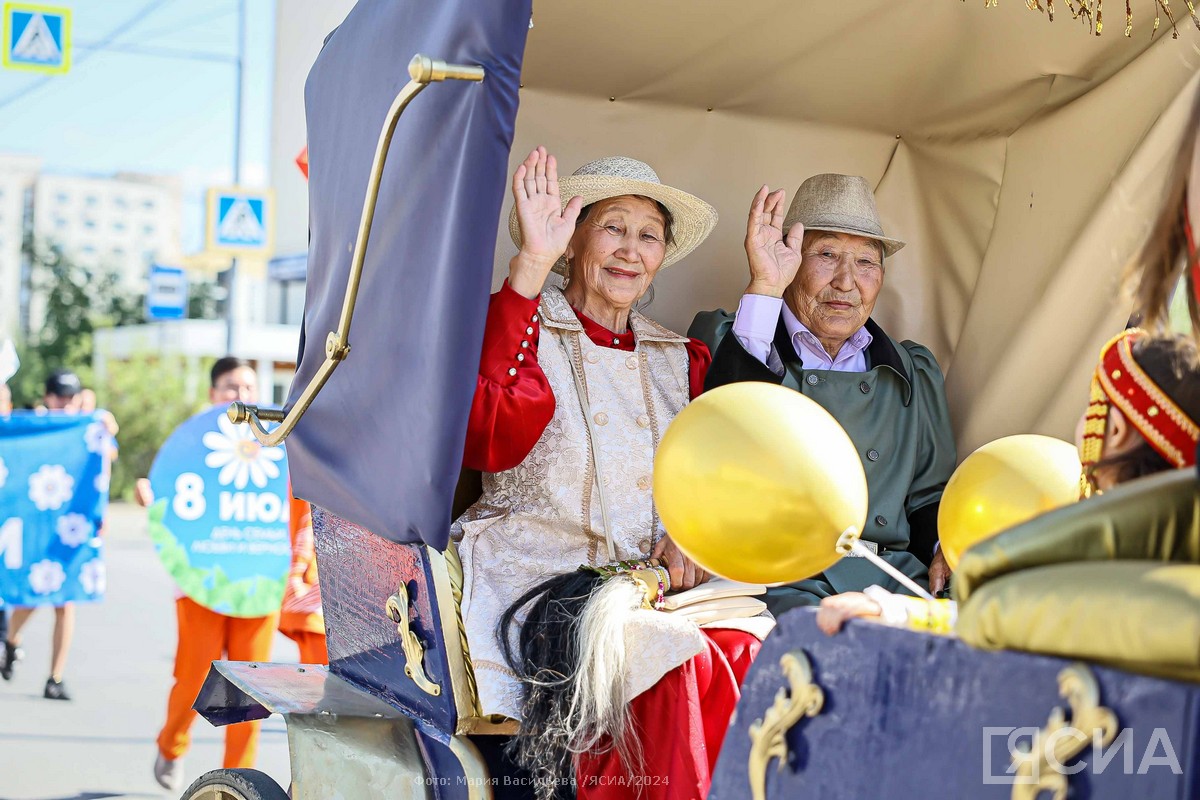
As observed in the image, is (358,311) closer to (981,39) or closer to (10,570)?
(981,39)

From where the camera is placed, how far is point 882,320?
3.62 meters

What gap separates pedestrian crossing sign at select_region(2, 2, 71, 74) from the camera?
28.0 ft

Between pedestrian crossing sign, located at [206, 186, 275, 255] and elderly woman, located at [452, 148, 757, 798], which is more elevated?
pedestrian crossing sign, located at [206, 186, 275, 255]

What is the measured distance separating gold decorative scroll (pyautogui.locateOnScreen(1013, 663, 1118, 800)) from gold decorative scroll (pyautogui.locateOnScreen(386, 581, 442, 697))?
1413 millimetres

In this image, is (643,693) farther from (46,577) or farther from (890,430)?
(46,577)

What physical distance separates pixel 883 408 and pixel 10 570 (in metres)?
4.52

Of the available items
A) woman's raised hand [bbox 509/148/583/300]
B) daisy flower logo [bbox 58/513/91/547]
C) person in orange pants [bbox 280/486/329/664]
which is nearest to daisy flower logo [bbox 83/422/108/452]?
daisy flower logo [bbox 58/513/91/547]

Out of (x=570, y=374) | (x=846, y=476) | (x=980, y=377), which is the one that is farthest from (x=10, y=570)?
(x=846, y=476)

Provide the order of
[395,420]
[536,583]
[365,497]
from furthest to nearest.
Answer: [536,583] < [365,497] < [395,420]

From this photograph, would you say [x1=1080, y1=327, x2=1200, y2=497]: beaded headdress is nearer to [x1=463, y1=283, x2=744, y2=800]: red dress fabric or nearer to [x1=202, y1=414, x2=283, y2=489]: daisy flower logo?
[x1=463, y1=283, x2=744, y2=800]: red dress fabric

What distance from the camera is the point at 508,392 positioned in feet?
7.94

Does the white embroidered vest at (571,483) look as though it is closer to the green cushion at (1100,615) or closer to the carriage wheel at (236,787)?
the carriage wheel at (236,787)

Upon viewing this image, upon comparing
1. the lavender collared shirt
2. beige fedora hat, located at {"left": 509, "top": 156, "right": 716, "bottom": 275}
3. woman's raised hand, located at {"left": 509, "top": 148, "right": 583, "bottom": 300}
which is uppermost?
beige fedora hat, located at {"left": 509, "top": 156, "right": 716, "bottom": 275}

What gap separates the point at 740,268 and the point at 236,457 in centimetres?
212
